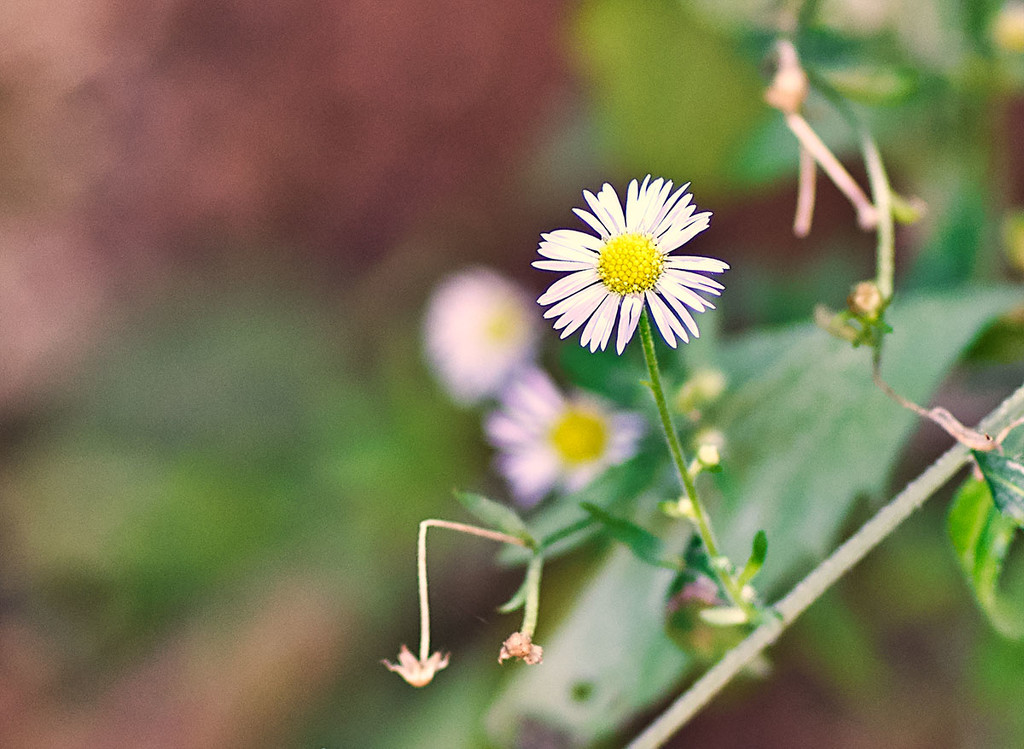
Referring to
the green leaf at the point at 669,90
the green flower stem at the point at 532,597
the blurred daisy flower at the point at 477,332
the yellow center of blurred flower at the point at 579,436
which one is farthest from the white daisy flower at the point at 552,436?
the green flower stem at the point at 532,597

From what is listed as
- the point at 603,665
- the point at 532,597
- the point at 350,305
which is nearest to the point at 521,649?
the point at 532,597

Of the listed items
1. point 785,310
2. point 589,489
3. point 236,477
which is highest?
point 236,477

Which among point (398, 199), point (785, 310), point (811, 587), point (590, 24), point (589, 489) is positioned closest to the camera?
point (811, 587)

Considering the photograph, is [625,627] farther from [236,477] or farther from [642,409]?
[236,477]

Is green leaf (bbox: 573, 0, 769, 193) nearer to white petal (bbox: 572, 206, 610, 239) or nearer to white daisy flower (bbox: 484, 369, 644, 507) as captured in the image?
white daisy flower (bbox: 484, 369, 644, 507)

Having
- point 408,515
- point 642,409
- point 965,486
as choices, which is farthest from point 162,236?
point 965,486

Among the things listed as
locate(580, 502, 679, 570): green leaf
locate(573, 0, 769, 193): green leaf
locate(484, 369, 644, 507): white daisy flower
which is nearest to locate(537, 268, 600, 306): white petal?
locate(580, 502, 679, 570): green leaf

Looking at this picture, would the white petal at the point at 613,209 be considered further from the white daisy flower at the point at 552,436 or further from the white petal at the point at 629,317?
the white daisy flower at the point at 552,436
